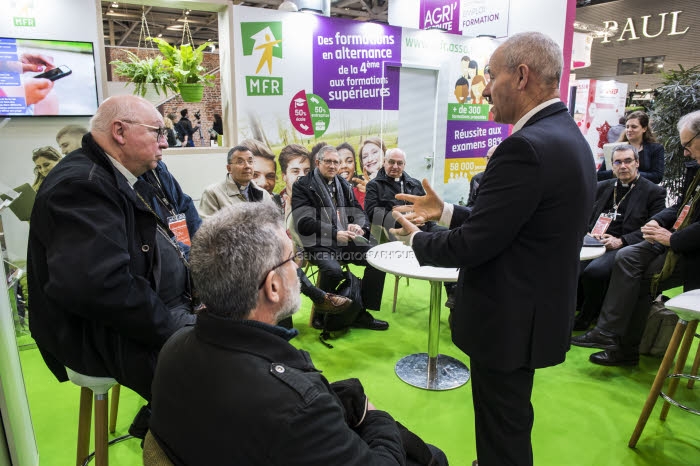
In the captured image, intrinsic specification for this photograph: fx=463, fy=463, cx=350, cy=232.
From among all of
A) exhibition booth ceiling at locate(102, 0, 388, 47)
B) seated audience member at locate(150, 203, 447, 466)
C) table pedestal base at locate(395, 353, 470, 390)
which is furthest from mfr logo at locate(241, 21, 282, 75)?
exhibition booth ceiling at locate(102, 0, 388, 47)

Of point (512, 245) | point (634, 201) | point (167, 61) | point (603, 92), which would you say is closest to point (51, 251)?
point (512, 245)

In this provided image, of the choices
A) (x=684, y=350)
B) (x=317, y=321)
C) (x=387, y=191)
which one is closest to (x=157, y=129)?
(x=317, y=321)

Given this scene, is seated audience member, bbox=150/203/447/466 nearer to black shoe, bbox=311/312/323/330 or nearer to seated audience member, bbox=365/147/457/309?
black shoe, bbox=311/312/323/330

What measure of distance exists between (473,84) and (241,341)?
6338 millimetres

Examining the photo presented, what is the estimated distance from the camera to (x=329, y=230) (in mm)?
3727

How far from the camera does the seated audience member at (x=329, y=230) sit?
371 cm

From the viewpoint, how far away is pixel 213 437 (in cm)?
88

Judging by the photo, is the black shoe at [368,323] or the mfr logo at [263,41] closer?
the black shoe at [368,323]

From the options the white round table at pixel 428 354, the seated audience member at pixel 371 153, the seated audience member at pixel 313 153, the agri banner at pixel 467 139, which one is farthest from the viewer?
the agri banner at pixel 467 139

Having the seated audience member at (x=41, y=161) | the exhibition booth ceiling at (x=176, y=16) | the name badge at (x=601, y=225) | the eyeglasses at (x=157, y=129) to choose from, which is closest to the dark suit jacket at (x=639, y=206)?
the name badge at (x=601, y=225)

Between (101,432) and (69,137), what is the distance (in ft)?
8.95

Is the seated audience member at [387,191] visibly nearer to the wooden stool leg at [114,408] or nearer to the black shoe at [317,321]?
the black shoe at [317,321]

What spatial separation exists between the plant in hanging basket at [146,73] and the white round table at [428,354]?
6.92 feet

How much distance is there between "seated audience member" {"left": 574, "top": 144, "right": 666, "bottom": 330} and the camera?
3453 mm
